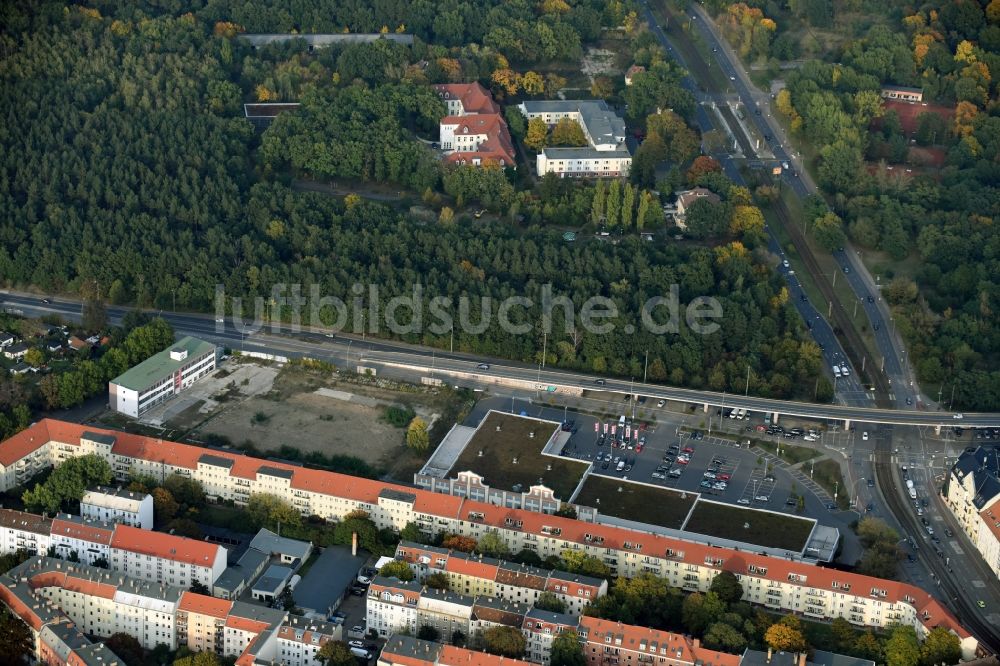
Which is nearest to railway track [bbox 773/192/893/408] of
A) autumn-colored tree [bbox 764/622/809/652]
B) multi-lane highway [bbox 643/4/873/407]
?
multi-lane highway [bbox 643/4/873/407]

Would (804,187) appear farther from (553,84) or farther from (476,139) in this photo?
(476,139)

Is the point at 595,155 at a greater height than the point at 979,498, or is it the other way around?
the point at 595,155

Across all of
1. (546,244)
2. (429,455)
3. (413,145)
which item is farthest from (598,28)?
(429,455)

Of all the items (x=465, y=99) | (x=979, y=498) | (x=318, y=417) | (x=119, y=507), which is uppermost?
(x=465, y=99)

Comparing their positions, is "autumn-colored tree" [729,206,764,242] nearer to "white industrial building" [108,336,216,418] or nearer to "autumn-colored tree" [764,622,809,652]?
"white industrial building" [108,336,216,418]

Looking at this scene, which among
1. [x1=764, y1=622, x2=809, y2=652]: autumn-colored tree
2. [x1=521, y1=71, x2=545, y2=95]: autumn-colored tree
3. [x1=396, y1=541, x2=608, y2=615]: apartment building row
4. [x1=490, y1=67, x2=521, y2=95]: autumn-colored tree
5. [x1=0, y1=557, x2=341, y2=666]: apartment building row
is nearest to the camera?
[x1=0, y1=557, x2=341, y2=666]: apartment building row

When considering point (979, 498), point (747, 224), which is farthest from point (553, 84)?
point (979, 498)

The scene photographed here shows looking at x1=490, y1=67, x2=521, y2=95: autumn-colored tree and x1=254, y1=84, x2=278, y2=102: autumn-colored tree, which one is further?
x1=490, y1=67, x2=521, y2=95: autumn-colored tree
